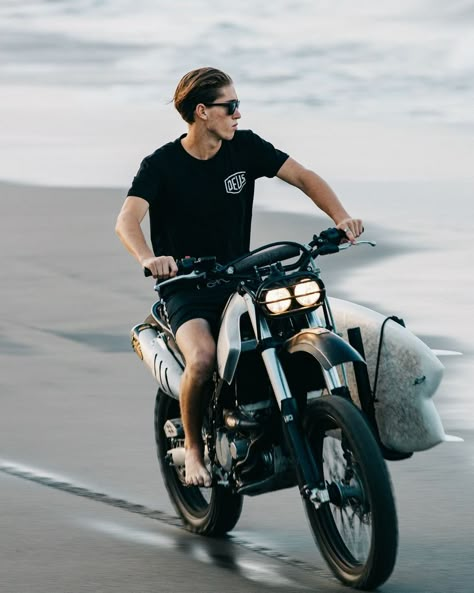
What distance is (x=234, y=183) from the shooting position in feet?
28.2

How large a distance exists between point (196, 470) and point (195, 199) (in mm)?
1110

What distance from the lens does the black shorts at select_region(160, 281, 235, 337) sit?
8.38 metres

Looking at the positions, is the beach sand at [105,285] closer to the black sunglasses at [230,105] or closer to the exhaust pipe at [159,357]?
the exhaust pipe at [159,357]

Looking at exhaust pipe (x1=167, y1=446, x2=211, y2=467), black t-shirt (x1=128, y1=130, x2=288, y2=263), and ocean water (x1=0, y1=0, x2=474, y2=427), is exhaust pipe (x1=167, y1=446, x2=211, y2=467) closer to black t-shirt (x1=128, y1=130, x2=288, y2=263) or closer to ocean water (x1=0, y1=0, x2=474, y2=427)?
black t-shirt (x1=128, y1=130, x2=288, y2=263)

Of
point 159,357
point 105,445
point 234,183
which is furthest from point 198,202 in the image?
point 105,445

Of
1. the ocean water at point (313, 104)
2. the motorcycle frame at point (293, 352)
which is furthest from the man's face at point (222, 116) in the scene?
the ocean water at point (313, 104)

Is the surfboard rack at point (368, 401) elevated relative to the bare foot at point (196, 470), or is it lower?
elevated

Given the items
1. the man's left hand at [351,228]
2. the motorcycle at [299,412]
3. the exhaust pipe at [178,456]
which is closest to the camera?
the motorcycle at [299,412]

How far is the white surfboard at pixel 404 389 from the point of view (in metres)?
7.86

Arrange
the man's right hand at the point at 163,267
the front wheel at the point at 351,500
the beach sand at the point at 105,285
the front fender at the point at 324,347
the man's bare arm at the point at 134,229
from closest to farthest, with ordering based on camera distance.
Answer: the front wheel at the point at 351,500 < the front fender at the point at 324,347 < the man's right hand at the point at 163,267 < the man's bare arm at the point at 134,229 < the beach sand at the point at 105,285

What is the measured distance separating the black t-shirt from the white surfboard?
0.86 m

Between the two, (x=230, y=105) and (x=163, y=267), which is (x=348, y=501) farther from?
(x=230, y=105)

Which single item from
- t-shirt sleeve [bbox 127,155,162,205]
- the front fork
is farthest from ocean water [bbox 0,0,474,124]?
the front fork

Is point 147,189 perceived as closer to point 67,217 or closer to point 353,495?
point 353,495
